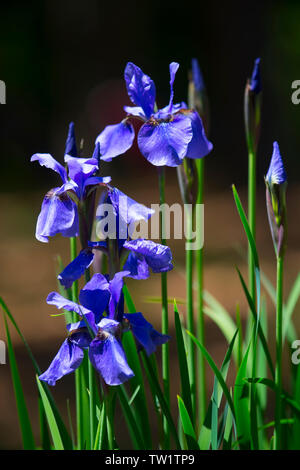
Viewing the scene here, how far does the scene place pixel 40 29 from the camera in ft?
19.6

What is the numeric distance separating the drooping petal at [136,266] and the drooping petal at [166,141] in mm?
135

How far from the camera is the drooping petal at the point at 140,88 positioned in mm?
929

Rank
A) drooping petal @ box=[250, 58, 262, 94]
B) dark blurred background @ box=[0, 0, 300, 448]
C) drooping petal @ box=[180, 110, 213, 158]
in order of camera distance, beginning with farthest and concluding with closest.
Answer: dark blurred background @ box=[0, 0, 300, 448] → drooping petal @ box=[250, 58, 262, 94] → drooping petal @ box=[180, 110, 213, 158]

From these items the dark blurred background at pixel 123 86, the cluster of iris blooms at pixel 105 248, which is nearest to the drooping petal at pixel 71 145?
the cluster of iris blooms at pixel 105 248

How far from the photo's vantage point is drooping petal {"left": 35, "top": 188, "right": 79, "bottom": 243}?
786 mm

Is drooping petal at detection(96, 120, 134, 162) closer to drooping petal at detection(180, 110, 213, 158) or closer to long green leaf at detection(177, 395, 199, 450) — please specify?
drooping petal at detection(180, 110, 213, 158)

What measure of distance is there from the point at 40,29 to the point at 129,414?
18.6 feet

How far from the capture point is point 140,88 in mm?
935

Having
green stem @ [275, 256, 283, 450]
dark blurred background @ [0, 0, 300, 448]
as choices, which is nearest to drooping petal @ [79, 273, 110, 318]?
green stem @ [275, 256, 283, 450]

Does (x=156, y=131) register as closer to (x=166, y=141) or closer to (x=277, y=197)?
(x=166, y=141)

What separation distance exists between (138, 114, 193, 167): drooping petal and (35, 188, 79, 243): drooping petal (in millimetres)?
137

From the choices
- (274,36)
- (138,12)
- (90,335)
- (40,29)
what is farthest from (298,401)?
(138,12)

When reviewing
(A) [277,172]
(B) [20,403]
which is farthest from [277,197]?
(B) [20,403]

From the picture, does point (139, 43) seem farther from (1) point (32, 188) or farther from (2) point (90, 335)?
(2) point (90, 335)
